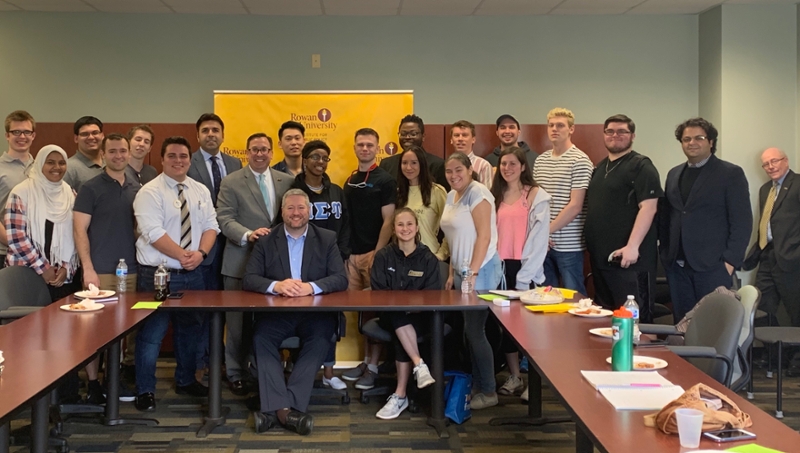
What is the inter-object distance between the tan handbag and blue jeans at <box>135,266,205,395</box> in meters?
3.06

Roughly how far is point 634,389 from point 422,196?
2724 mm

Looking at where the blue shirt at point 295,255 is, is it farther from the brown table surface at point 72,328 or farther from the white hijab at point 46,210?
the white hijab at point 46,210

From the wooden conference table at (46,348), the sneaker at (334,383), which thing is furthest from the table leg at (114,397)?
the sneaker at (334,383)

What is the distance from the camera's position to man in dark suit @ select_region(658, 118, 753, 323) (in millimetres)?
4246

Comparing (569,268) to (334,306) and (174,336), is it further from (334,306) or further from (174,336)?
(174,336)

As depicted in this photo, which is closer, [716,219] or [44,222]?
[44,222]

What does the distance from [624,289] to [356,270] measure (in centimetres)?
181

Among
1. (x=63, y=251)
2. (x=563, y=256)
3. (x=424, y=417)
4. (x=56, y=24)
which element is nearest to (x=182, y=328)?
(x=63, y=251)

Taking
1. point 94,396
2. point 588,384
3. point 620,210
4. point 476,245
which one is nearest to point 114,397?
point 94,396

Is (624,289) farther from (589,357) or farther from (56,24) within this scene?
(56,24)

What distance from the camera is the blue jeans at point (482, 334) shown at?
13.3ft

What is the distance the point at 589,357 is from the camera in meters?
2.50

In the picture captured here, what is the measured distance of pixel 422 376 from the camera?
387 centimetres

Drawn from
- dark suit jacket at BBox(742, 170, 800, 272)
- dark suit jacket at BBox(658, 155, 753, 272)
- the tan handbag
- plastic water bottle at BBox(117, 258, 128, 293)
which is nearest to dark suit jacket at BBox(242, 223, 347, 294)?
plastic water bottle at BBox(117, 258, 128, 293)
